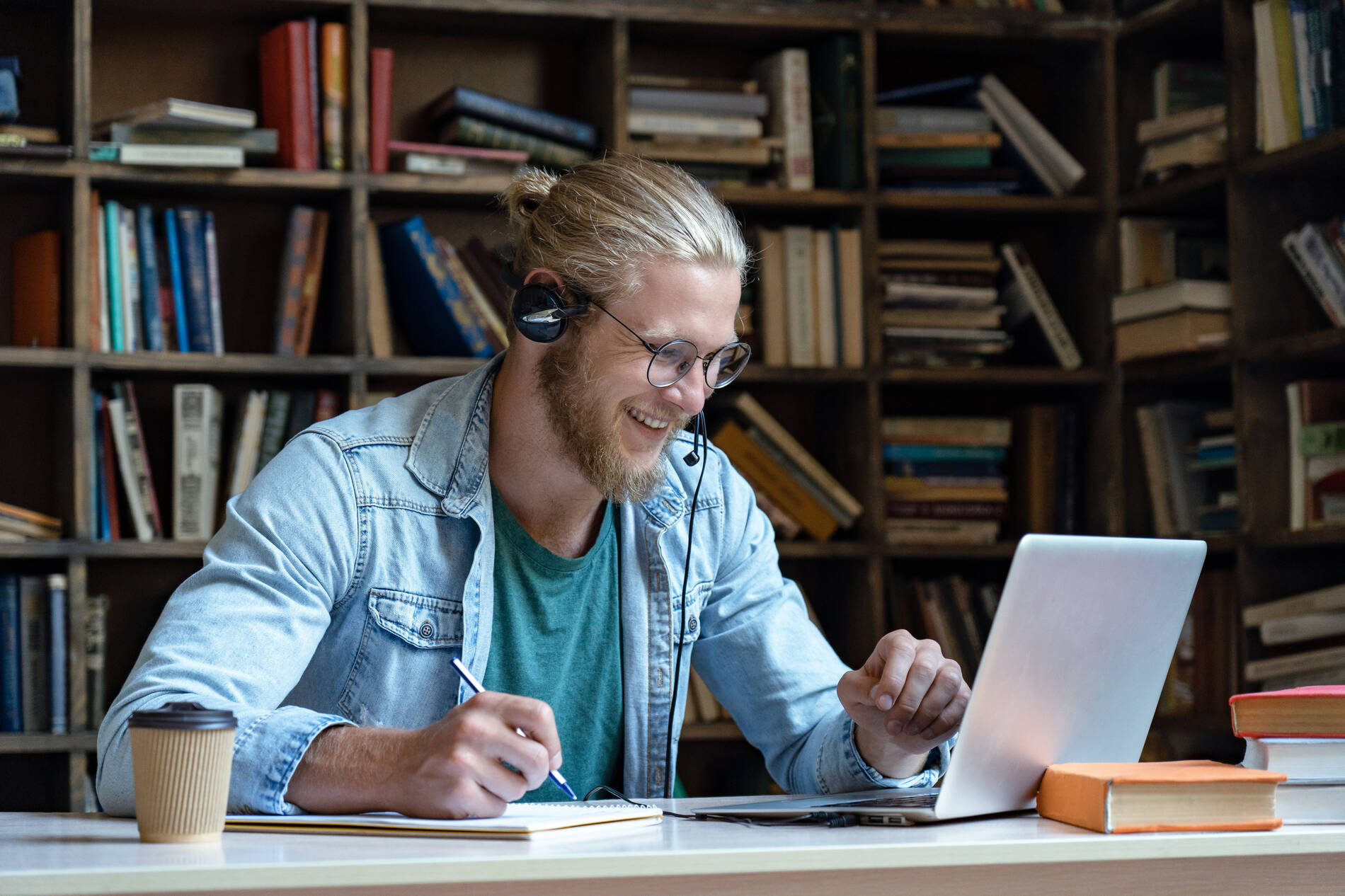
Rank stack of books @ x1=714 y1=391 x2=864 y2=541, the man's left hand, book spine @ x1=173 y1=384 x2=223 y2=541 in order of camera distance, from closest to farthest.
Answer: the man's left hand
book spine @ x1=173 y1=384 x2=223 y2=541
stack of books @ x1=714 y1=391 x2=864 y2=541

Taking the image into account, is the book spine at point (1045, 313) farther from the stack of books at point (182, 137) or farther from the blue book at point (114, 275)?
the blue book at point (114, 275)

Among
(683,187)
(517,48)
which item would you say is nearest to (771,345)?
(517,48)

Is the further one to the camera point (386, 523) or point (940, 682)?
point (386, 523)

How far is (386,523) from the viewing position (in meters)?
1.46

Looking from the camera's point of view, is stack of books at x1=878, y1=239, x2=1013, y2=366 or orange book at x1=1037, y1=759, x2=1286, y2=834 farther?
stack of books at x1=878, y1=239, x2=1013, y2=366

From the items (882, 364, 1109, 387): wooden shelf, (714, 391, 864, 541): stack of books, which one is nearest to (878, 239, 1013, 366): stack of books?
(882, 364, 1109, 387): wooden shelf

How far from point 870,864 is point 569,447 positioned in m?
0.78

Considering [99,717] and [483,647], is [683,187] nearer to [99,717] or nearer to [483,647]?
[483,647]

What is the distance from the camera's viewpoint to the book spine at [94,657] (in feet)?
8.42

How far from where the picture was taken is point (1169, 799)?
98cm

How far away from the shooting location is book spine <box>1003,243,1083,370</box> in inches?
120

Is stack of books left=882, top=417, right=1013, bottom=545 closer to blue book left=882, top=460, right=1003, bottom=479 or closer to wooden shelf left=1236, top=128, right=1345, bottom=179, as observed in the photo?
blue book left=882, top=460, right=1003, bottom=479

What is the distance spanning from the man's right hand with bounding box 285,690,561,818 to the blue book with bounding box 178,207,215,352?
174cm

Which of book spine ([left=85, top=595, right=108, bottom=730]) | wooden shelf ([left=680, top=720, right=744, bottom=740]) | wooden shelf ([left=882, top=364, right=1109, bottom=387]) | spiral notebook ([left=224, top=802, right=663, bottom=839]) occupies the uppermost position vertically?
wooden shelf ([left=882, top=364, right=1109, bottom=387])
